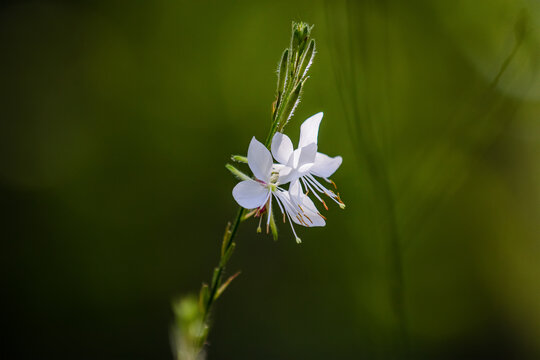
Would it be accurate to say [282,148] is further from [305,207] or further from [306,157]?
[305,207]

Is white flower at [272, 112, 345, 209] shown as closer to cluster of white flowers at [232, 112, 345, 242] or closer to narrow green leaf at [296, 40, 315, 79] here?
cluster of white flowers at [232, 112, 345, 242]

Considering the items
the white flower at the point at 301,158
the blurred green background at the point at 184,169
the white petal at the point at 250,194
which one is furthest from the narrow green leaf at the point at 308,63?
the blurred green background at the point at 184,169

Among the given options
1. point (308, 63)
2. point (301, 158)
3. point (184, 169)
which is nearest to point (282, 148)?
point (301, 158)

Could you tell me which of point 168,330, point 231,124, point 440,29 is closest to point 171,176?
point 231,124

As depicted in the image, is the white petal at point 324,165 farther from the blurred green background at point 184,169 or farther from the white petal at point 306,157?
the blurred green background at point 184,169

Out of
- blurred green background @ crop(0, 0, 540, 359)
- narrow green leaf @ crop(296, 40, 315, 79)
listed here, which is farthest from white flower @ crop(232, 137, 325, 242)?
blurred green background @ crop(0, 0, 540, 359)

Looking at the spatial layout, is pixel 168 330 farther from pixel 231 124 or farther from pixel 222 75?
pixel 222 75

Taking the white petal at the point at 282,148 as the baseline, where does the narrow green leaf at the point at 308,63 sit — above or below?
above
